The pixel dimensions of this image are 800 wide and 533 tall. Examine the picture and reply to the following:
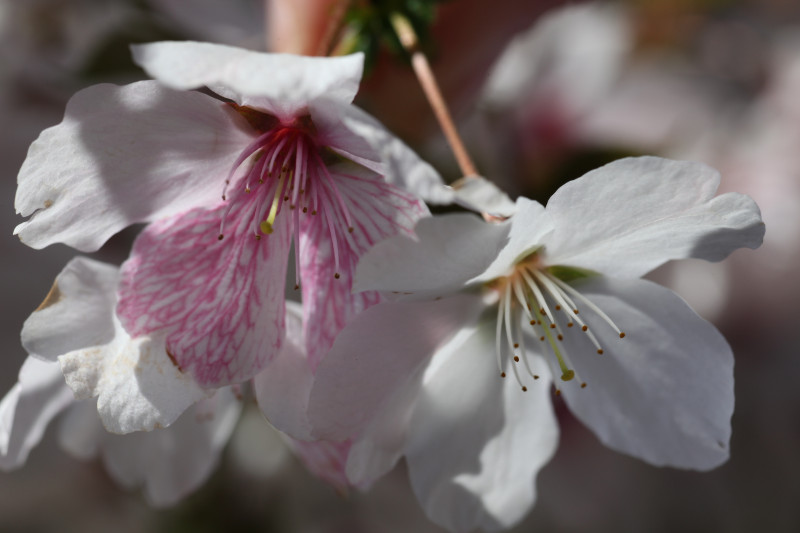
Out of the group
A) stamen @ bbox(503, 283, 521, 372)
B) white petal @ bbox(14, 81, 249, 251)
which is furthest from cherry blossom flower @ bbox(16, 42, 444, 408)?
stamen @ bbox(503, 283, 521, 372)

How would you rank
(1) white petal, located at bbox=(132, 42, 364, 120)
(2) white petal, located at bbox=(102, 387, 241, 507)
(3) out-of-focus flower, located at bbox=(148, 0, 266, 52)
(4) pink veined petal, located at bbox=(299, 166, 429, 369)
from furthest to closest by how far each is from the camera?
(3) out-of-focus flower, located at bbox=(148, 0, 266, 52) < (2) white petal, located at bbox=(102, 387, 241, 507) < (4) pink veined petal, located at bbox=(299, 166, 429, 369) < (1) white petal, located at bbox=(132, 42, 364, 120)

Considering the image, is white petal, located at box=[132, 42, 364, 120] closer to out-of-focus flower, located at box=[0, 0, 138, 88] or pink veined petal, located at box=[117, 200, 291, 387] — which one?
pink veined petal, located at box=[117, 200, 291, 387]

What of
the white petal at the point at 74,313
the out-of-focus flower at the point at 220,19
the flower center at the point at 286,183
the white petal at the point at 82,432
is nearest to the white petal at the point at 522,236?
the flower center at the point at 286,183

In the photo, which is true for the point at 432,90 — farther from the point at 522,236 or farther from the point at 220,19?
the point at 220,19

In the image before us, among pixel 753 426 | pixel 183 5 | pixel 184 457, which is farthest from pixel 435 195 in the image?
pixel 753 426

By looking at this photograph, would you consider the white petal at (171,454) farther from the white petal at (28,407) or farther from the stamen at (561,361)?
the stamen at (561,361)

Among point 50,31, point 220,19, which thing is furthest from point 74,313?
point 50,31

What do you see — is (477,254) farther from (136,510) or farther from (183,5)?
(136,510)
